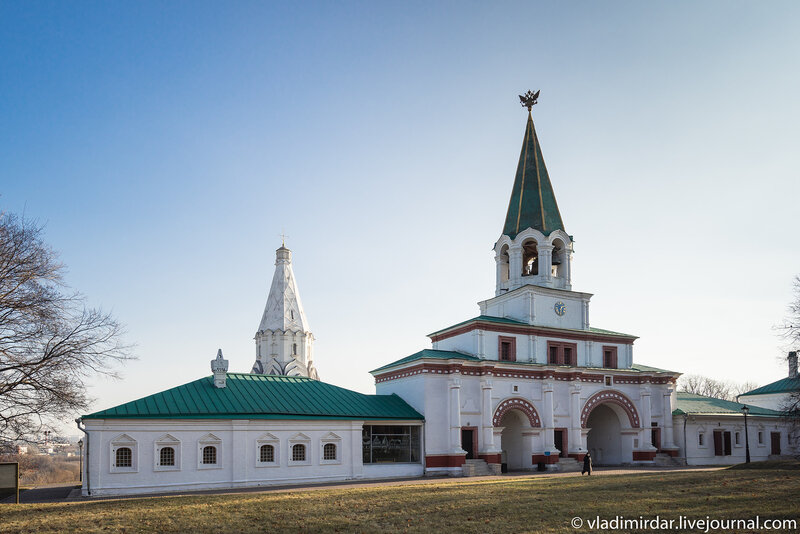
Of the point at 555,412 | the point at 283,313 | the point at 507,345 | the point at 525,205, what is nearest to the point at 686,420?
the point at 555,412

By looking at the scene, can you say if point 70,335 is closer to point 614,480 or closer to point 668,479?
point 614,480

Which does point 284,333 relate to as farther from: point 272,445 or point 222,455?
point 222,455

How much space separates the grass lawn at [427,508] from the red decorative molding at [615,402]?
14250 millimetres

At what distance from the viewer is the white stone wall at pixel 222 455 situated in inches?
998

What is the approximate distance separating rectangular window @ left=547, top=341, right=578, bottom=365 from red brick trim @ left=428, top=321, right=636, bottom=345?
1.54 ft

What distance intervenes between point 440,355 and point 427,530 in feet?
63.6

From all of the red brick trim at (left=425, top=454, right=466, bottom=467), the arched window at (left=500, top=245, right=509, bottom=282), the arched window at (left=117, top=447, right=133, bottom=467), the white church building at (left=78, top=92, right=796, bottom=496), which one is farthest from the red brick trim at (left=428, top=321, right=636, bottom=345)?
the arched window at (left=117, top=447, right=133, bottom=467)

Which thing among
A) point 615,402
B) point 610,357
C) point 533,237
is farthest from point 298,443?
point 610,357

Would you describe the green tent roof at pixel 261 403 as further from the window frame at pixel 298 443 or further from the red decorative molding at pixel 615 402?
the red decorative molding at pixel 615 402

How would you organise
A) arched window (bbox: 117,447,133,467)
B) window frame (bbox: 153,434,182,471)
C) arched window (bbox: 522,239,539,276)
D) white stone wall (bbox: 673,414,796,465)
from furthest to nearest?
white stone wall (bbox: 673,414,796,465), arched window (bbox: 522,239,539,276), window frame (bbox: 153,434,182,471), arched window (bbox: 117,447,133,467)

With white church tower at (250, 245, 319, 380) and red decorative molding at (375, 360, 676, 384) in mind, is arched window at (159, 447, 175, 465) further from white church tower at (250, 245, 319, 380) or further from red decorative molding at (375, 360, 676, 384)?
white church tower at (250, 245, 319, 380)

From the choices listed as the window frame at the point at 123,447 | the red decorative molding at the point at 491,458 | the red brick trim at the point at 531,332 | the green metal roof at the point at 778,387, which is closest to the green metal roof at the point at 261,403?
the window frame at the point at 123,447

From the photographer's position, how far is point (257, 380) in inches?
1242

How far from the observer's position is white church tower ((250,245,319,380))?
5103cm
